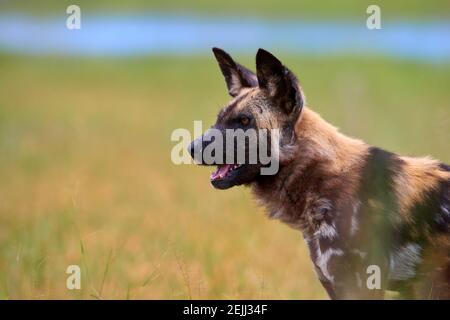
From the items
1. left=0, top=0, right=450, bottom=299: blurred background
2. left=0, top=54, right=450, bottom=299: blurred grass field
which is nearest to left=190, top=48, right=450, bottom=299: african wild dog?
left=0, top=0, right=450, bottom=299: blurred background

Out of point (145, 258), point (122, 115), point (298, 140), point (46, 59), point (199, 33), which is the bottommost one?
point (145, 258)

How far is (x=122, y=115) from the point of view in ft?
58.0

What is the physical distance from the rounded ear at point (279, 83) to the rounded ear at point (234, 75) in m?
0.39

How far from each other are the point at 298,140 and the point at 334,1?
31.5 meters

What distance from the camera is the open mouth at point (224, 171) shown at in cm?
477

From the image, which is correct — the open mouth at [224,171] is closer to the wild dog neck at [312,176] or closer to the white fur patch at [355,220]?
the wild dog neck at [312,176]

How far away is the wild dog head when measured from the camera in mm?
4742

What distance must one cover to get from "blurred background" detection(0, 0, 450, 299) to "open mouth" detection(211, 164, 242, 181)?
35cm

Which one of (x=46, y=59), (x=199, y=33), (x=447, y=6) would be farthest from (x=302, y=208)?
(x=199, y=33)

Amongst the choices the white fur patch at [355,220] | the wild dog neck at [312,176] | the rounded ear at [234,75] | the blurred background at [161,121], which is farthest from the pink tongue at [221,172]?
the white fur patch at [355,220]

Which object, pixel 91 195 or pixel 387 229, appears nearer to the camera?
pixel 387 229

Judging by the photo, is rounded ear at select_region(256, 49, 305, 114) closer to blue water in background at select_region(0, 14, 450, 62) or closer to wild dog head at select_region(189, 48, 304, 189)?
wild dog head at select_region(189, 48, 304, 189)

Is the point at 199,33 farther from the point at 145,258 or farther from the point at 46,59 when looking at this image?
the point at 145,258

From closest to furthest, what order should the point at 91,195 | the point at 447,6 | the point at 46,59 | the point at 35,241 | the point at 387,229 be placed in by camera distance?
1. the point at 387,229
2. the point at 35,241
3. the point at 91,195
4. the point at 447,6
5. the point at 46,59
